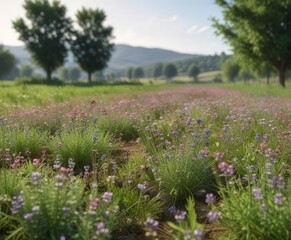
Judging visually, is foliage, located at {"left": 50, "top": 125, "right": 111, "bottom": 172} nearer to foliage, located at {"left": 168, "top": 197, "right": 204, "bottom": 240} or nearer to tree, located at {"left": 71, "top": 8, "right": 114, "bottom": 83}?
foliage, located at {"left": 168, "top": 197, "right": 204, "bottom": 240}

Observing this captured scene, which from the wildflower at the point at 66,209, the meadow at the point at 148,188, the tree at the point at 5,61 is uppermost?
the tree at the point at 5,61

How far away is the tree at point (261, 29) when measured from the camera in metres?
31.1

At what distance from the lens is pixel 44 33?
188ft

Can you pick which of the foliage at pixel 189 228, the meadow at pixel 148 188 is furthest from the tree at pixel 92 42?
the foliage at pixel 189 228

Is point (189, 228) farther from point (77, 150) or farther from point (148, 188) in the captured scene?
point (77, 150)

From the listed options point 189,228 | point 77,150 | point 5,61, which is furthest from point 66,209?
point 5,61

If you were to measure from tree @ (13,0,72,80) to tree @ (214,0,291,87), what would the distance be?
31.8 metres

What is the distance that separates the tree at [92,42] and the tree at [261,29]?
32928mm

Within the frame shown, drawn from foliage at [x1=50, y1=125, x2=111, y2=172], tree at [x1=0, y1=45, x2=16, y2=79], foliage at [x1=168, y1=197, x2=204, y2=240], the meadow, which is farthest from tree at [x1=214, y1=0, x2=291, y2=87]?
tree at [x1=0, y1=45, x2=16, y2=79]

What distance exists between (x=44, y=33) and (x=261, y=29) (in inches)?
1497

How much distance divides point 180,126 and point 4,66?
97963mm

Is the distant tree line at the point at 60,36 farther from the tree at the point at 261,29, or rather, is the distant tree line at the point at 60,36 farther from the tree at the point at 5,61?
Answer: the tree at the point at 5,61

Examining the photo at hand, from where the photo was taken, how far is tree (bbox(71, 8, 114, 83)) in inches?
2457

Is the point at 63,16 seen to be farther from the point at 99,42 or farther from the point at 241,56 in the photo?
the point at 241,56
